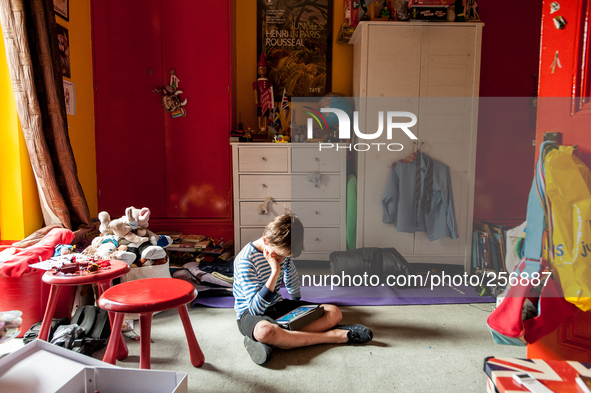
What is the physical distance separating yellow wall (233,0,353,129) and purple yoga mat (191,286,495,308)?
1.75 metres

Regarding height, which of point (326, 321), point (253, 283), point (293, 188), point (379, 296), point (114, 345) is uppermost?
point (293, 188)

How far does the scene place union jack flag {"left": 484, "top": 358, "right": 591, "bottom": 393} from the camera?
0.82 m

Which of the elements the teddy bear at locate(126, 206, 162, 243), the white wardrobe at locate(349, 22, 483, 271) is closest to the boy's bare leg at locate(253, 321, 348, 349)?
the teddy bear at locate(126, 206, 162, 243)

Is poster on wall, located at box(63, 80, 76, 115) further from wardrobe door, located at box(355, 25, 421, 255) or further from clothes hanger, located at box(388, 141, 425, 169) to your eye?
clothes hanger, located at box(388, 141, 425, 169)

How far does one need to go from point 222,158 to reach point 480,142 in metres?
2.43

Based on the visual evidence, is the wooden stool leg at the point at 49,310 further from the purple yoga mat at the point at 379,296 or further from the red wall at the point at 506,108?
the red wall at the point at 506,108

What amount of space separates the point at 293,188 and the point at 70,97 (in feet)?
5.96

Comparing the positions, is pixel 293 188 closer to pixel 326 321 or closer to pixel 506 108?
pixel 326 321

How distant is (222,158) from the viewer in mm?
3174

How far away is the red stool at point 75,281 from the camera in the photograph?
1542 mm

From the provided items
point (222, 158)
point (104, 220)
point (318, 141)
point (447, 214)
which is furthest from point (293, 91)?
point (104, 220)

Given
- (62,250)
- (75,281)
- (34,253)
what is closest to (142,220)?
(62,250)

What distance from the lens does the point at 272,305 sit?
6.44ft

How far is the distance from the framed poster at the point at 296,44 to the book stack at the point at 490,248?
194 cm
